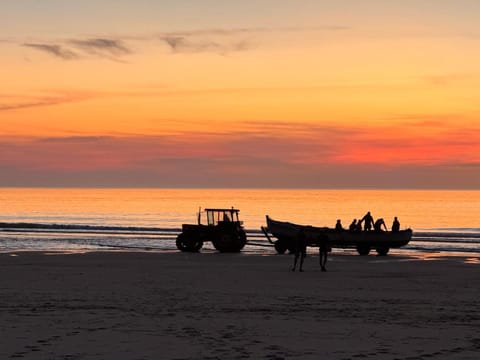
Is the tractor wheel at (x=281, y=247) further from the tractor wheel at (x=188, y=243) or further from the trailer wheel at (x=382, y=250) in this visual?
the trailer wheel at (x=382, y=250)

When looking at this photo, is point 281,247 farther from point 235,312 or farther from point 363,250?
point 235,312

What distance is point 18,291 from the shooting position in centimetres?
2262

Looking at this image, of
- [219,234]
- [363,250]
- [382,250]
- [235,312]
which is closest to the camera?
[235,312]

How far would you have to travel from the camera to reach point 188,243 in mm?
44469

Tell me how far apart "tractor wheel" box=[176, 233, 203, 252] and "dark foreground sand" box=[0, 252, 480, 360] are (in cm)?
1111

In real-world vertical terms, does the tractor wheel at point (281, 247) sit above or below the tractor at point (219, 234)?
below

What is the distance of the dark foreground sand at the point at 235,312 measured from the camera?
13766mm

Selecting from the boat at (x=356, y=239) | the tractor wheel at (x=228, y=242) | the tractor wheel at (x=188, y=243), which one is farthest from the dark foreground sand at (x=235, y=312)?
the tractor wheel at (x=188, y=243)

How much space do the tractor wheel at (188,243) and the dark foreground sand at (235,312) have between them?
36.4ft

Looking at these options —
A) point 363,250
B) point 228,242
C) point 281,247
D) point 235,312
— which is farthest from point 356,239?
point 235,312

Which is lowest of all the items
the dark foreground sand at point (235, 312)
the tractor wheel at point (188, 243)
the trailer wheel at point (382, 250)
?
the dark foreground sand at point (235, 312)

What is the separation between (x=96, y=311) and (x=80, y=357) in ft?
18.1

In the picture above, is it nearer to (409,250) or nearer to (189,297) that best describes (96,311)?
(189,297)

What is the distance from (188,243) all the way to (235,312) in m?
26.1
